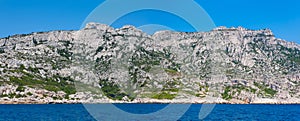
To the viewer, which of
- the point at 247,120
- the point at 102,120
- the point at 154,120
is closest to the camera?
the point at 154,120

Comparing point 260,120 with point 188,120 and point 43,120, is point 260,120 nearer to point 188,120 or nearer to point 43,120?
point 188,120

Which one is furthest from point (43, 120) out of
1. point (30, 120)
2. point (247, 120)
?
point (247, 120)

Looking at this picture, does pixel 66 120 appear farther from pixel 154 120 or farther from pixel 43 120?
pixel 154 120

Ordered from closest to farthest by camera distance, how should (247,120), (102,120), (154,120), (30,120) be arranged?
1. (154,120)
2. (102,120)
3. (30,120)
4. (247,120)

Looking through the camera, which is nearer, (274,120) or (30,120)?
(30,120)

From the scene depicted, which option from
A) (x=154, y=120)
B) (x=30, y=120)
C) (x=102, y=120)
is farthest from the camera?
(x=30, y=120)

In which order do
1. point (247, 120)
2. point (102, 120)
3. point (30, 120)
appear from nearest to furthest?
point (102, 120), point (30, 120), point (247, 120)

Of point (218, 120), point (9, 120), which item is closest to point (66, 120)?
point (9, 120)

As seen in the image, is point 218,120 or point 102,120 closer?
point 102,120
